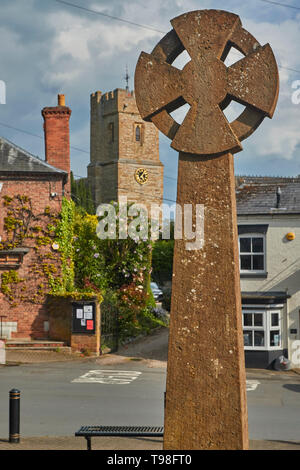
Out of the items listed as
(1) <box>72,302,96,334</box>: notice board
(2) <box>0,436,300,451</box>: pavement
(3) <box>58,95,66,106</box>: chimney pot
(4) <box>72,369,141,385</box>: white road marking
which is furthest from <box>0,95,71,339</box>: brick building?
(2) <box>0,436,300,451</box>: pavement

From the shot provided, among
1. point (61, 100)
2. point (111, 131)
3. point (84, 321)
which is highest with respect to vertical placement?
point (111, 131)

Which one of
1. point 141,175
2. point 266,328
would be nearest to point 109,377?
point 266,328

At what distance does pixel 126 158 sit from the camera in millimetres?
75688

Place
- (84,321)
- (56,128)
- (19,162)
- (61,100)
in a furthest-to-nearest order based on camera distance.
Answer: (61,100), (56,128), (19,162), (84,321)

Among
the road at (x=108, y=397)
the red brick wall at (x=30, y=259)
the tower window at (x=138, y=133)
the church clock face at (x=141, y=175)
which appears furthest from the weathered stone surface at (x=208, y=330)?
the tower window at (x=138, y=133)

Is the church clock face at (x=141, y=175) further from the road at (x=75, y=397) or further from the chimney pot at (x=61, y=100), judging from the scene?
the road at (x=75, y=397)

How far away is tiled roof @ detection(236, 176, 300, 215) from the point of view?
22.7 meters

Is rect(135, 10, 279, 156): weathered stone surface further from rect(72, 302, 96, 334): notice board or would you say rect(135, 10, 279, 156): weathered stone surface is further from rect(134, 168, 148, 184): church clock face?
rect(134, 168, 148, 184): church clock face

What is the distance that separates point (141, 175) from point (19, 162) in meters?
52.6

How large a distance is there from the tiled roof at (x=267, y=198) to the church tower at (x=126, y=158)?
159 ft

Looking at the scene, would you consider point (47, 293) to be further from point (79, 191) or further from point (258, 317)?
point (79, 191)

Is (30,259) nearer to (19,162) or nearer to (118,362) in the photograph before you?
(19,162)

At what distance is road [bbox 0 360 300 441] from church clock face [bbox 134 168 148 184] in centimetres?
5499
